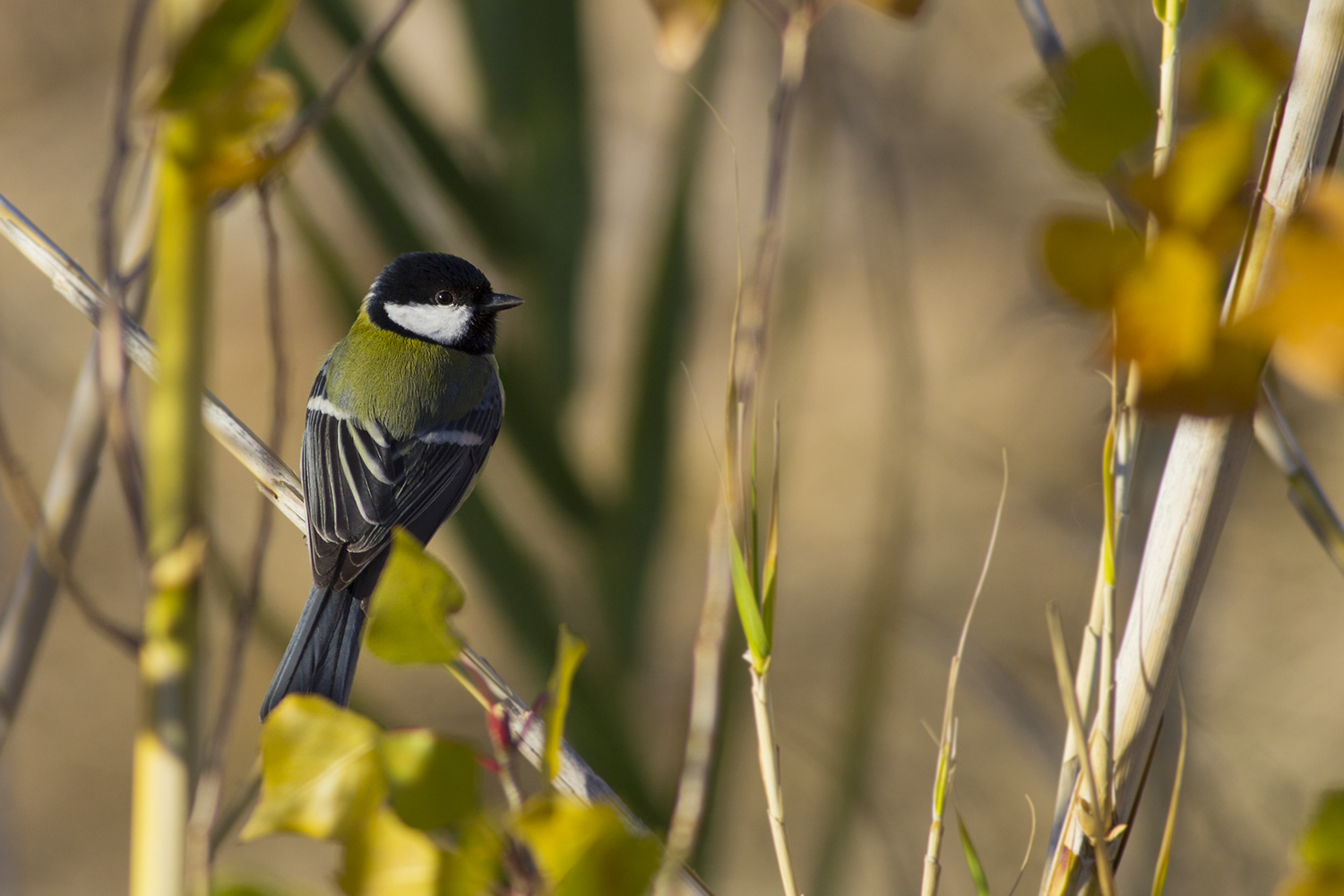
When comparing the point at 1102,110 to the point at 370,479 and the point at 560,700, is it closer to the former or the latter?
the point at 560,700

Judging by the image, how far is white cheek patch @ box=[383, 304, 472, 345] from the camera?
5.26 ft

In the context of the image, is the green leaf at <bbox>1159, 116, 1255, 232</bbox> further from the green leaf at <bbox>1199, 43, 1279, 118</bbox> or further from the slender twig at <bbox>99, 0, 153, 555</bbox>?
the slender twig at <bbox>99, 0, 153, 555</bbox>

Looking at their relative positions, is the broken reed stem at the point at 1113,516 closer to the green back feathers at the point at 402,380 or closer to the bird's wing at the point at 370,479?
the bird's wing at the point at 370,479

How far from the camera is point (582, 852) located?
30cm

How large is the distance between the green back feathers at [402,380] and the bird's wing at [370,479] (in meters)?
0.02

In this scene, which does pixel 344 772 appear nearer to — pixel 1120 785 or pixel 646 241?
pixel 1120 785

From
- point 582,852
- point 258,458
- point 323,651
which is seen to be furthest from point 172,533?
point 323,651

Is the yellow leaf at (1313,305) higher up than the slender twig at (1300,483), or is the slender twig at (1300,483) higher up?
the yellow leaf at (1313,305)

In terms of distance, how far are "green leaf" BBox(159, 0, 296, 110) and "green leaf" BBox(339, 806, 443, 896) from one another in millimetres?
211

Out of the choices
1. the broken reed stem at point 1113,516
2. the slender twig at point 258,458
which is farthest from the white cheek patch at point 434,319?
the broken reed stem at point 1113,516

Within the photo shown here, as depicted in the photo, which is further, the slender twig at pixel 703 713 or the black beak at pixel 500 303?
the black beak at pixel 500 303

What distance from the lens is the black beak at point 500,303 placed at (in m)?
1.48

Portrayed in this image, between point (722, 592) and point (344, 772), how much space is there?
0.47 feet

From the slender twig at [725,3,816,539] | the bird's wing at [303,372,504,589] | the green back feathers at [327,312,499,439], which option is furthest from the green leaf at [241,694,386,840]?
the green back feathers at [327,312,499,439]
